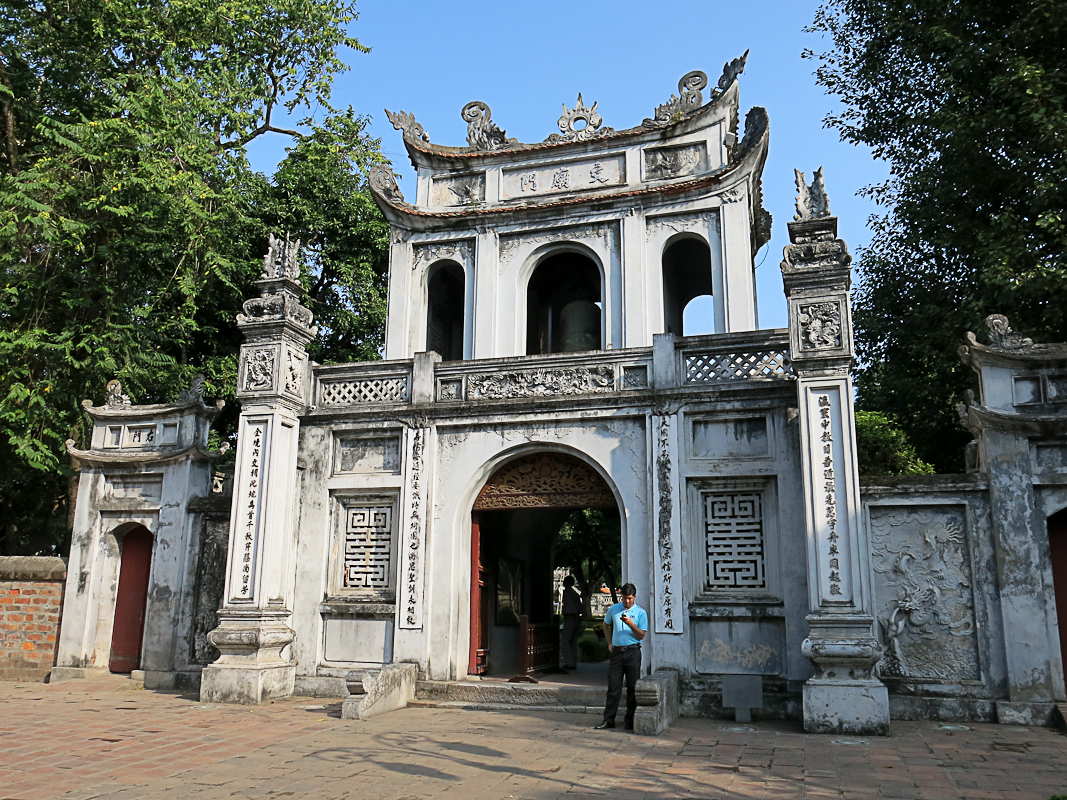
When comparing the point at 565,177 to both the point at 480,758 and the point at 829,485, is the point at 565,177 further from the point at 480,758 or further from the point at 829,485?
the point at 480,758

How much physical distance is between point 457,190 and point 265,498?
20.1ft

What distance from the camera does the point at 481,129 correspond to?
1423 cm

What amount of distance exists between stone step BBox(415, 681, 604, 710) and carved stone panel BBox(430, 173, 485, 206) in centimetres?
764

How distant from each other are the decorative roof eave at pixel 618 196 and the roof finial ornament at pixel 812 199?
262cm

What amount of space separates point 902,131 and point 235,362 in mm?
13650

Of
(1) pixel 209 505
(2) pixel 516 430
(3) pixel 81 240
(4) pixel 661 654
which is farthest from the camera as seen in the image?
(3) pixel 81 240

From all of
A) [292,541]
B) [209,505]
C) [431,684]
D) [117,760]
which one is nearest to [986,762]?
[431,684]

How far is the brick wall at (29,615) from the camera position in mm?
11922

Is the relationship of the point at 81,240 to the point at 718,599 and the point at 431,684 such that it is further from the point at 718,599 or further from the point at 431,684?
the point at 718,599

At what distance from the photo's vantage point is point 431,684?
32.9 ft

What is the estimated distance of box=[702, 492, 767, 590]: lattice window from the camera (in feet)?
31.6

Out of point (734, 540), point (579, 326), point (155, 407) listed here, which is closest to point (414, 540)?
point (734, 540)

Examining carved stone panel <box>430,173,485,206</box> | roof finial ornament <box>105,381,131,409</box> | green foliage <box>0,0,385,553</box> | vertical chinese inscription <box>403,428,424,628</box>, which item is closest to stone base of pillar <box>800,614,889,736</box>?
vertical chinese inscription <box>403,428,424,628</box>

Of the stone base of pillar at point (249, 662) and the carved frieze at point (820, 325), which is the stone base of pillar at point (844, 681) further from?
the stone base of pillar at point (249, 662)
